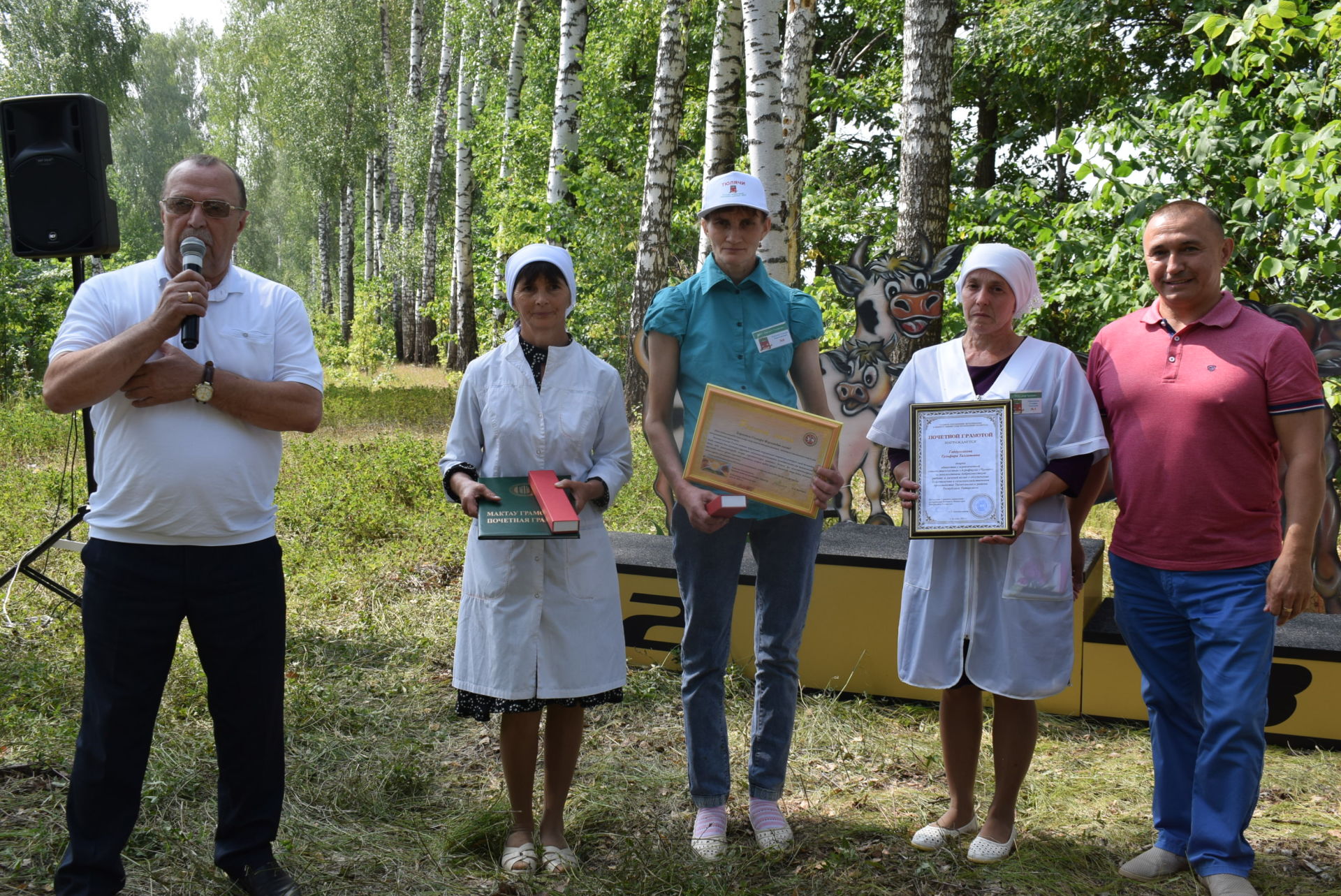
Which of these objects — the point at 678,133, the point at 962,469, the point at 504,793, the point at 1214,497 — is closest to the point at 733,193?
the point at 962,469

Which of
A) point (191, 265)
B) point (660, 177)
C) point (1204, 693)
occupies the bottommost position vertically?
point (1204, 693)

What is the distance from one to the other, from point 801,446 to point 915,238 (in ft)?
14.9

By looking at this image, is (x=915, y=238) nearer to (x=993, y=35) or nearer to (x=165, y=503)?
(x=165, y=503)

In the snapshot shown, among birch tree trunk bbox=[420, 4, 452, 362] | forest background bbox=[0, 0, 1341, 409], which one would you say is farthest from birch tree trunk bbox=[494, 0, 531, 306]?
birch tree trunk bbox=[420, 4, 452, 362]

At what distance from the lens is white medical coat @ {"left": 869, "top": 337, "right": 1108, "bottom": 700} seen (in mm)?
3217

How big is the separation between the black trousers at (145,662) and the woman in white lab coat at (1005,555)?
6.58 feet

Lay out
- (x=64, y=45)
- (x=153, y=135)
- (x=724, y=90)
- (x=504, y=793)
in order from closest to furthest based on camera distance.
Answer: (x=504, y=793) < (x=724, y=90) < (x=64, y=45) < (x=153, y=135)

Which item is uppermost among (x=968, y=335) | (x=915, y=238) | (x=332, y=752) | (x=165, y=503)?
(x=915, y=238)

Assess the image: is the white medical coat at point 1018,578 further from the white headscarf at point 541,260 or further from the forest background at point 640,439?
the white headscarf at point 541,260

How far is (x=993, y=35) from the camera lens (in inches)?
571

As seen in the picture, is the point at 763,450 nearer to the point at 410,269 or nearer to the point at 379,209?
the point at 410,269

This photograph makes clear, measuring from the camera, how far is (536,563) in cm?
328

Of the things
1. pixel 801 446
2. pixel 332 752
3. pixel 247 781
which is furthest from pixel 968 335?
pixel 332 752

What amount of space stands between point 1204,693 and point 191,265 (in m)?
3.18
